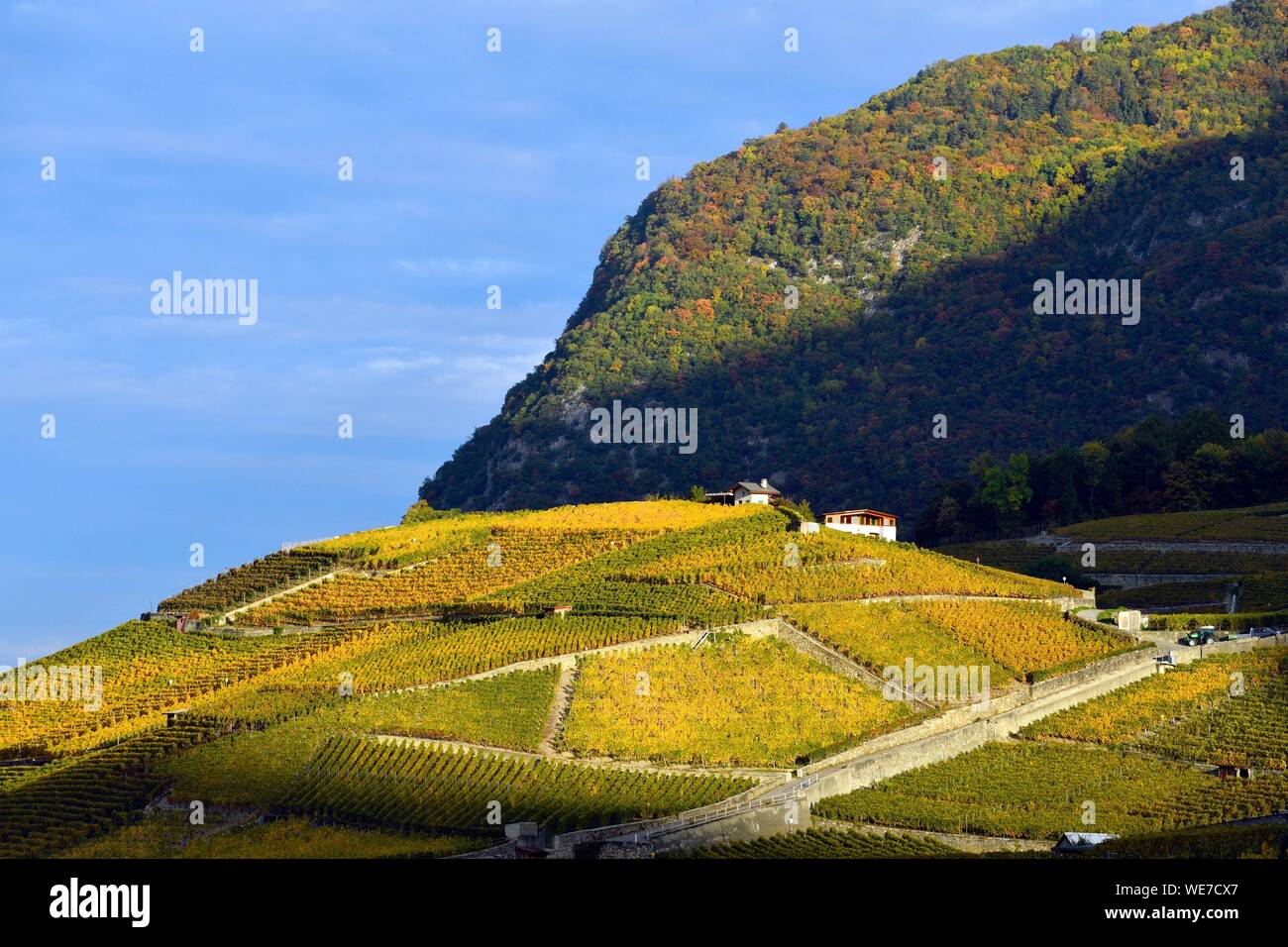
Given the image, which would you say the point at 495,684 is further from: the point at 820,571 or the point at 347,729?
the point at 820,571

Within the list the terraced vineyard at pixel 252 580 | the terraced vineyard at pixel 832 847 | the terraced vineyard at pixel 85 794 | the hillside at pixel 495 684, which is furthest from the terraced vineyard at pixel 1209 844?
the terraced vineyard at pixel 252 580

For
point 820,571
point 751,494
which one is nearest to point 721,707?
point 820,571

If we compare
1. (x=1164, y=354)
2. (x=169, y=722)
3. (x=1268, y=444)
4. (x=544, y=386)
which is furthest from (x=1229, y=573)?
(x=544, y=386)

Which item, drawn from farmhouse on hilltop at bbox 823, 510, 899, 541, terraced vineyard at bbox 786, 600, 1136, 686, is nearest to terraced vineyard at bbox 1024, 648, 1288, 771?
terraced vineyard at bbox 786, 600, 1136, 686

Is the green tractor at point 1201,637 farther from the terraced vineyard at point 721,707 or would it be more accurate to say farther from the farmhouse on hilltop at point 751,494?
the farmhouse on hilltop at point 751,494
